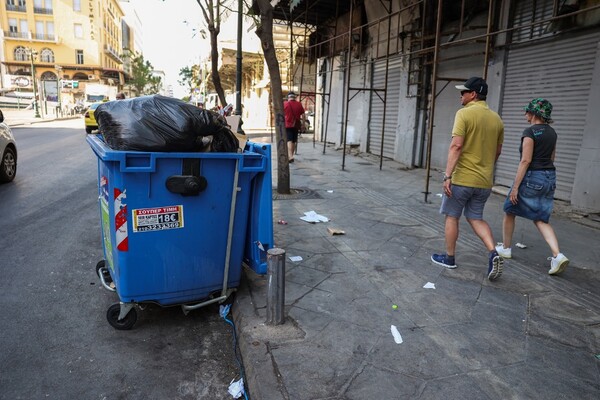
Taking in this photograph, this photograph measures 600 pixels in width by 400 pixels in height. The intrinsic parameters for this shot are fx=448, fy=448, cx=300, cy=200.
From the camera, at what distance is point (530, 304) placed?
3705mm

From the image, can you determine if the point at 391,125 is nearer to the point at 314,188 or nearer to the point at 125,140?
the point at 314,188

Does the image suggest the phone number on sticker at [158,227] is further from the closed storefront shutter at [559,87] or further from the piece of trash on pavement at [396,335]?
the closed storefront shutter at [559,87]

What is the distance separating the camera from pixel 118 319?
3.27 metres

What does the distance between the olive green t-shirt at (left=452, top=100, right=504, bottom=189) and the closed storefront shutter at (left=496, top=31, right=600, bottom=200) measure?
152 inches

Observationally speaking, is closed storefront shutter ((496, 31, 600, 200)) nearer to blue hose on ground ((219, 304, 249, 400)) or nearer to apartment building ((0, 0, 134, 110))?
blue hose on ground ((219, 304, 249, 400))

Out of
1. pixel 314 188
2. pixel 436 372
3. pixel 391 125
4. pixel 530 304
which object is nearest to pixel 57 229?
pixel 314 188

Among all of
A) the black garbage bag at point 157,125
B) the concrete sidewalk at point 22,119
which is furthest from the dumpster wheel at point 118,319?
the concrete sidewalk at point 22,119

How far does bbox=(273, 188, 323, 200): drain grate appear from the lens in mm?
7473

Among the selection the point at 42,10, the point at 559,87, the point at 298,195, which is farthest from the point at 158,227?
the point at 42,10

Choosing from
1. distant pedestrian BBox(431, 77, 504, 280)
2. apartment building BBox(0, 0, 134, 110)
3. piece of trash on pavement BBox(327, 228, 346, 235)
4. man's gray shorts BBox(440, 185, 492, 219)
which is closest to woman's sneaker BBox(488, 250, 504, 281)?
distant pedestrian BBox(431, 77, 504, 280)

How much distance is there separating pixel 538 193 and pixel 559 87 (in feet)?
13.2

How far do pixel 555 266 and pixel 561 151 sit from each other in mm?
3909

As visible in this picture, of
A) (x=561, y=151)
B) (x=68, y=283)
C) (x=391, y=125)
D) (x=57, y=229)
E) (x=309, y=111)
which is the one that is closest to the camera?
(x=68, y=283)

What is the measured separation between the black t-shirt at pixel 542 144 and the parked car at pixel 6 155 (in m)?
8.33
